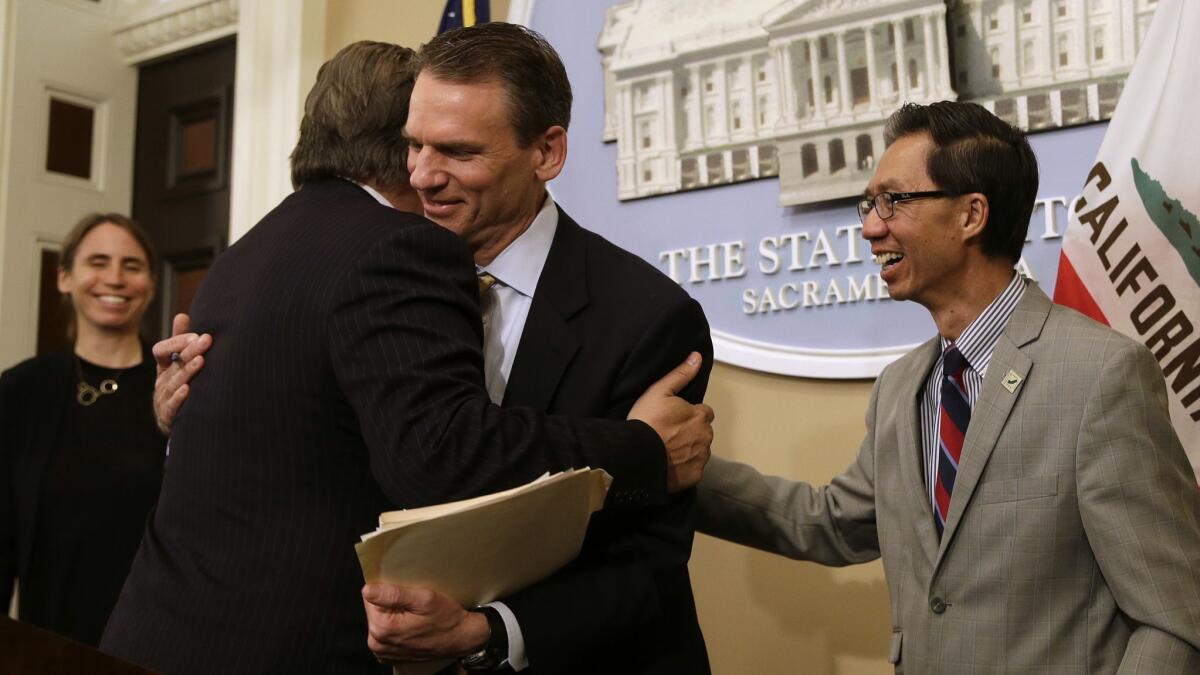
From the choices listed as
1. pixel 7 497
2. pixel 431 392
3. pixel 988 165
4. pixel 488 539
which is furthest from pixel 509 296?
pixel 7 497

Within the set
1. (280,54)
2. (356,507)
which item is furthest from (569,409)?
(280,54)

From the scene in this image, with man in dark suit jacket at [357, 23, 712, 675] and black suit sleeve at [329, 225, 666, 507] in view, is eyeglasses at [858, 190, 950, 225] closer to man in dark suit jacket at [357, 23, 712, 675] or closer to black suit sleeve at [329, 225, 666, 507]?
man in dark suit jacket at [357, 23, 712, 675]

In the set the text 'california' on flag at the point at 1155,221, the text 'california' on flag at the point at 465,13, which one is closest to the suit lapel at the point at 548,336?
the text 'california' on flag at the point at 1155,221

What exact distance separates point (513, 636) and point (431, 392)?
310 mm

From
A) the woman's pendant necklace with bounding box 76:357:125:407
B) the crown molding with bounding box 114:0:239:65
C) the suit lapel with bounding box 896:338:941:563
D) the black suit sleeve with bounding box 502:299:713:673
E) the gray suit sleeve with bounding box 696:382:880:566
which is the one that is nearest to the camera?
the black suit sleeve with bounding box 502:299:713:673

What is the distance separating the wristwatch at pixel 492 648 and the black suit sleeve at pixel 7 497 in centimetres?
193

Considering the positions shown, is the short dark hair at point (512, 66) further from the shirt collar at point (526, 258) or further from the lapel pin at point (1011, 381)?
the lapel pin at point (1011, 381)

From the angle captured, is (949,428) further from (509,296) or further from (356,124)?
(356,124)

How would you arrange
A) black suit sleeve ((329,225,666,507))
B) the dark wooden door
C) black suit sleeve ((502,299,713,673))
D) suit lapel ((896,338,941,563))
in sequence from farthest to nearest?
1. the dark wooden door
2. suit lapel ((896,338,941,563))
3. black suit sleeve ((502,299,713,673))
4. black suit sleeve ((329,225,666,507))

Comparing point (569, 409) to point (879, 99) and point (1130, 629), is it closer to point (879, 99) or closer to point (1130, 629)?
point (1130, 629)

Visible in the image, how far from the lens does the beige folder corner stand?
4.20 feet

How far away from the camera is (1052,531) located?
170 centimetres

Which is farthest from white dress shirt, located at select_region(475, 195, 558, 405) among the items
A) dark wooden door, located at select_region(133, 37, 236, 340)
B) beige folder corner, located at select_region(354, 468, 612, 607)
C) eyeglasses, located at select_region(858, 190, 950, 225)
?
dark wooden door, located at select_region(133, 37, 236, 340)

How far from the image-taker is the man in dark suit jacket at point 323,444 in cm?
142
